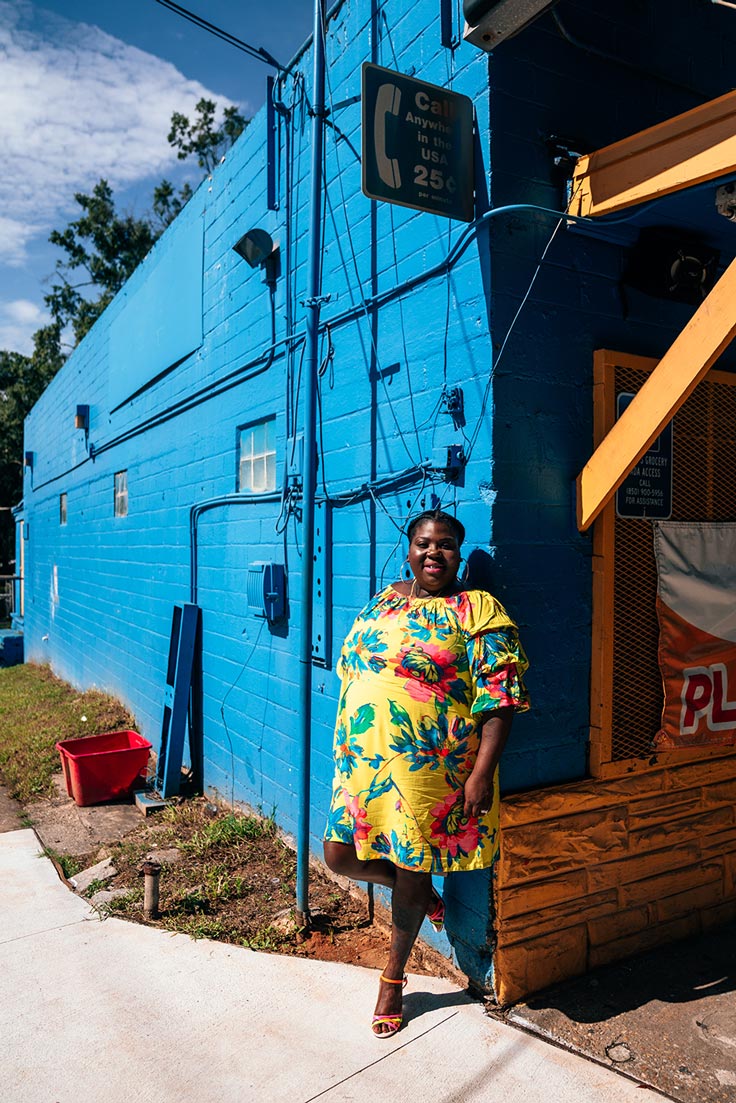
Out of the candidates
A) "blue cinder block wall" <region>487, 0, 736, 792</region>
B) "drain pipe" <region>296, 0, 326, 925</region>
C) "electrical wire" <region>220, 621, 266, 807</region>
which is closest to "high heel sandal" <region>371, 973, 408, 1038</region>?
"blue cinder block wall" <region>487, 0, 736, 792</region>

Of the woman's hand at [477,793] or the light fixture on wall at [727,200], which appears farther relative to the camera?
the light fixture on wall at [727,200]

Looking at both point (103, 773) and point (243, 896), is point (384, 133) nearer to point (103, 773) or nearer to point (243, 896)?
point (243, 896)

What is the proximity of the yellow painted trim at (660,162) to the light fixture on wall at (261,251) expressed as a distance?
2.57 m

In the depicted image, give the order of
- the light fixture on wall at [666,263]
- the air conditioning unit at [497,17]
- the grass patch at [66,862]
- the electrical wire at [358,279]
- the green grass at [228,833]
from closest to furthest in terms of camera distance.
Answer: the air conditioning unit at [497,17], the light fixture on wall at [666,263], the electrical wire at [358,279], the grass patch at [66,862], the green grass at [228,833]

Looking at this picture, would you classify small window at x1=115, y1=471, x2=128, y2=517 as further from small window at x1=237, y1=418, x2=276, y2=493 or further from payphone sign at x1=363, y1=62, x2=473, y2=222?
payphone sign at x1=363, y1=62, x2=473, y2=222

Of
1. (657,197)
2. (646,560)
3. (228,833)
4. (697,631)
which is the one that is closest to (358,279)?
(657,197)

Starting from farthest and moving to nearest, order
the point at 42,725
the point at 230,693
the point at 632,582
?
1. the point at 42,725
2. the point at 230,693
3. the point at 632,582

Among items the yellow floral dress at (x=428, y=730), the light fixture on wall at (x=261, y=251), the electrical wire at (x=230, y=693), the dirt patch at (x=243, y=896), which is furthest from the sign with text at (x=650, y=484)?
the light fixture on wall at (x=261, y=251)

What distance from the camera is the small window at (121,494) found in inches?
396

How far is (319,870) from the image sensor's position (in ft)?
16.1

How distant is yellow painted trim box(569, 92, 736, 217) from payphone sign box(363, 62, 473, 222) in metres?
0.51

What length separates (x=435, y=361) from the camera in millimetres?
3928

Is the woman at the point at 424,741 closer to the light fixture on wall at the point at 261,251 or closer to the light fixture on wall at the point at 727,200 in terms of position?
the light fixture on wall at the point at 727,200

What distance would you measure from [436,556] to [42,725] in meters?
7.92
